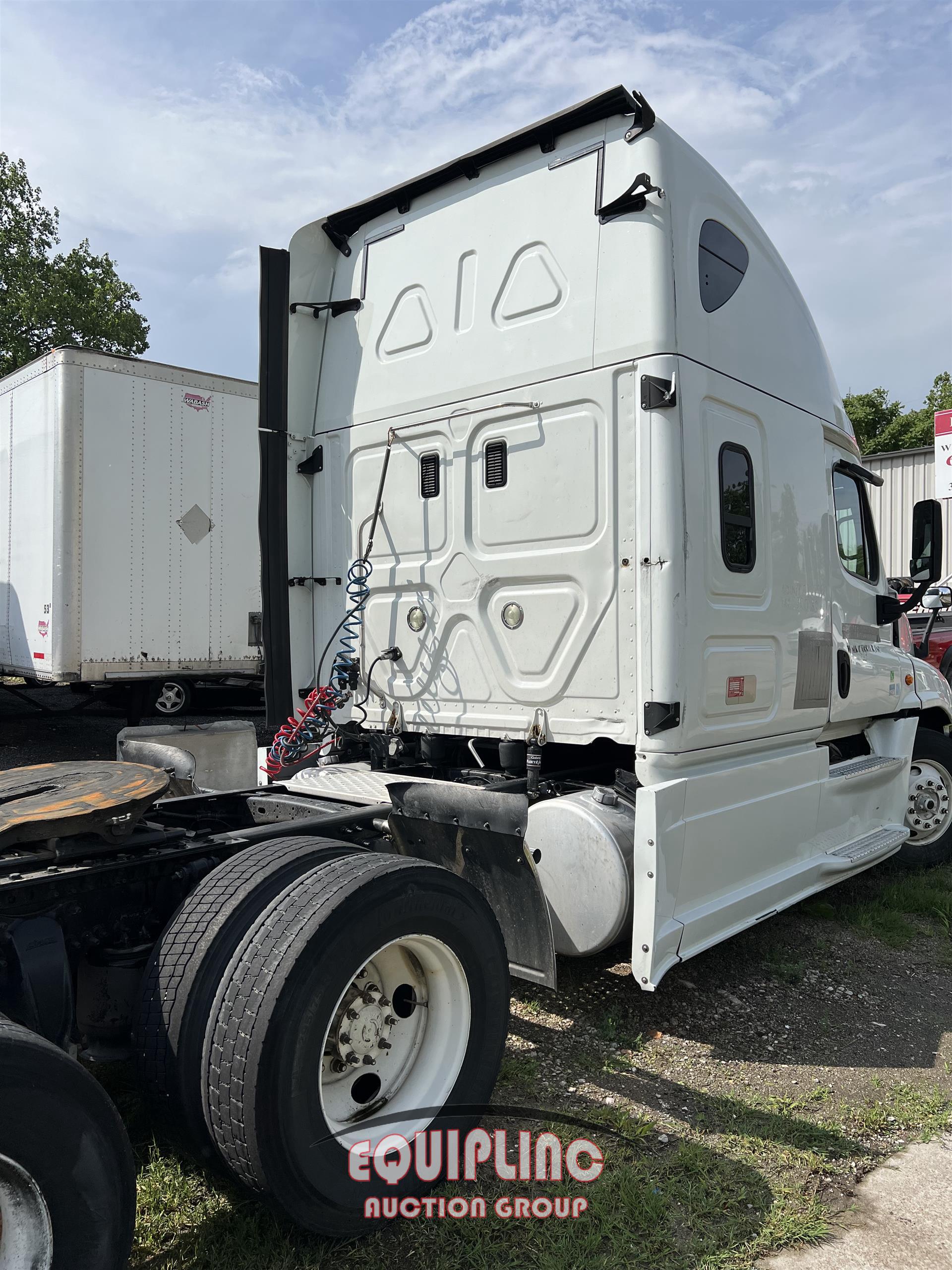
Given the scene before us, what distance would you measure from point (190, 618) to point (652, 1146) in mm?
7259

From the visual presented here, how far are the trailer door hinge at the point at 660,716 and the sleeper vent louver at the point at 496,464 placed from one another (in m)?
1.22

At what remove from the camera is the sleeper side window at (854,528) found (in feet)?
16.3

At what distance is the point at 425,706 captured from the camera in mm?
4426

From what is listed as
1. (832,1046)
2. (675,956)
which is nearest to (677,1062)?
(675,956)

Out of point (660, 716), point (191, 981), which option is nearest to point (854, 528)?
point (660, 716)

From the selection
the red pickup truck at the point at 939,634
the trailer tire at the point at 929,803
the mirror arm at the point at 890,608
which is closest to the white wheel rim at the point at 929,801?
the trailer tire at the point at 929,803

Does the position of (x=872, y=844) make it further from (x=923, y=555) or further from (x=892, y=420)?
(x=892, y=420)

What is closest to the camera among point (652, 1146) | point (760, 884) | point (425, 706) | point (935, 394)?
point (652, 1146)

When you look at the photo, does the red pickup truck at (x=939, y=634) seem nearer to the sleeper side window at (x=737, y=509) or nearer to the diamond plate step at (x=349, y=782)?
the sleeper side window at (x=737, y=509)

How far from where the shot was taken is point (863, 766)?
16.9ft

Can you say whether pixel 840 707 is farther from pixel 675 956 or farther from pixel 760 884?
pixel 675 956

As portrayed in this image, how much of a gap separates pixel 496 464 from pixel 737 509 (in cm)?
107

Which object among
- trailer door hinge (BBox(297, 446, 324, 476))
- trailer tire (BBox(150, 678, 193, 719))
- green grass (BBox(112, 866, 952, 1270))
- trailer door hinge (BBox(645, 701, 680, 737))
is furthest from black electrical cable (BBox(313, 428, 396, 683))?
trailer tire (BBox(150, 678, 193, 719))

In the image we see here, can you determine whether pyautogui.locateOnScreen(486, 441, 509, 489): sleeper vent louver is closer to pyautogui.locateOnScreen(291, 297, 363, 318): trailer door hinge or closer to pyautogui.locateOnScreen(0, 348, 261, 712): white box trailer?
pyautogui.locateOnScreen(291, 297, 363, 318): trailer door hinge
